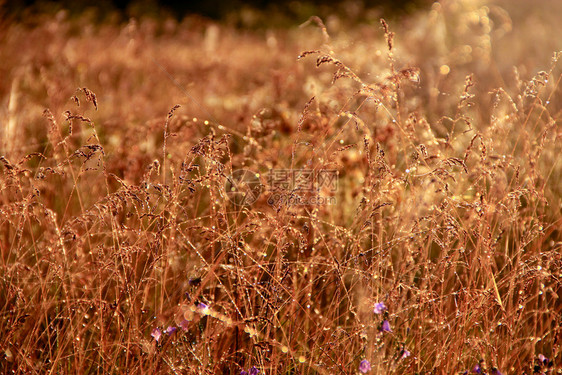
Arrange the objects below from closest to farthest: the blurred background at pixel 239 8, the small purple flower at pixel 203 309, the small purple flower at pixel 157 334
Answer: the small purple flower at pixel 203 309
the small purple flower at pixel 157 334
the blurred background at pixel 239 8

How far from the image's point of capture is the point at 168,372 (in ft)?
4.94

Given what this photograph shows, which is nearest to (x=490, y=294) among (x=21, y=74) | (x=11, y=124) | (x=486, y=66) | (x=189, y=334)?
(x=189, y=334)

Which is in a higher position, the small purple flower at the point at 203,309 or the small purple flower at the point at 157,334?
the small purple flower at the point at 203,309

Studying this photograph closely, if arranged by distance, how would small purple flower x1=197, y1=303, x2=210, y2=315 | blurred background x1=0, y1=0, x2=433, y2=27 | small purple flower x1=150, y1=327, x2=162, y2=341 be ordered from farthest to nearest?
1. blurred background x1=0, y1=0, x2=433, y2=27
2. small purple flower x1=150, y1=327, x2=162, y2=341
3. small purple flower x1=197, y1=303, x2=210, y2=315

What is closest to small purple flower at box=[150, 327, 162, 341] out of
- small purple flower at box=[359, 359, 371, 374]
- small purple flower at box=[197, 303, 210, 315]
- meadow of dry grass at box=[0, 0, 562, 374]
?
meadow of dry grass at box=[0, 0, 562, 374]

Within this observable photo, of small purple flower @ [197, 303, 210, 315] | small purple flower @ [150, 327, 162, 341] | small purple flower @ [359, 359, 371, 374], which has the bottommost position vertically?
small purple flower @ [150, 327, 162, 341]

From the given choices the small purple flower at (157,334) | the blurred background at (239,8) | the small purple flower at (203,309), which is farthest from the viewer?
the blurred background at (239,8)

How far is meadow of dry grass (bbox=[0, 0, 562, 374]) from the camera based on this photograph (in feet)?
4.91

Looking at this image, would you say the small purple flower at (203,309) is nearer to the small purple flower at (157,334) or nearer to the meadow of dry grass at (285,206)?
the meadow of dry grass at (285,206)

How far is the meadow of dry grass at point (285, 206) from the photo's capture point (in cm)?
150

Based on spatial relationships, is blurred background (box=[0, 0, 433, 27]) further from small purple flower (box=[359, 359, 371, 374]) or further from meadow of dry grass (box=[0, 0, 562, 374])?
small purple flower (box=[359, 359, 371, 374])

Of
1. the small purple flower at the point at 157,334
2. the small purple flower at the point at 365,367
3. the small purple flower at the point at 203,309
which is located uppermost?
the small purple flower at the point at 203,309

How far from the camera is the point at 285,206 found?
147 centimetres

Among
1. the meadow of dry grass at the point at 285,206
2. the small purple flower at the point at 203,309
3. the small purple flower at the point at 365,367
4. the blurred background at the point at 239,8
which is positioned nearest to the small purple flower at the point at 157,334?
the meadow of dry grass at the point at 285,206
